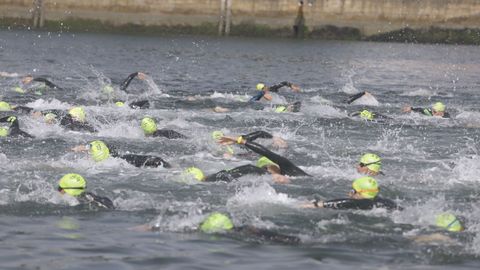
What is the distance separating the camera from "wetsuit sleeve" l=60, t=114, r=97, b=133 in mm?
23359

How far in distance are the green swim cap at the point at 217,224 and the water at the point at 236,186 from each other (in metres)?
0.18

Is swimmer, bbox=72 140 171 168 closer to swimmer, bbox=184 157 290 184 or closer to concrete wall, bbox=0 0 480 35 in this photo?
swimmer, bbox=184 157 290 184

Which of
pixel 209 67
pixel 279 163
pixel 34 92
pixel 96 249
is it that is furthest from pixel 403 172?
pixel 209 67

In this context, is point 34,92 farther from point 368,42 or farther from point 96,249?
point 368,42

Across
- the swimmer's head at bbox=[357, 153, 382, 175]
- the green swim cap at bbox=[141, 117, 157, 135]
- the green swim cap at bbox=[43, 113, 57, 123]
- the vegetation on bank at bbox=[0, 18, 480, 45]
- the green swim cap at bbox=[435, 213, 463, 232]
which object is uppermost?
the green swim cap at bbox=[435, 213, 463, 232]

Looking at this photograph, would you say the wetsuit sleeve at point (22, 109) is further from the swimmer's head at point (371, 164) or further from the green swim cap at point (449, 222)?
the green swim cap at point (449, 222)

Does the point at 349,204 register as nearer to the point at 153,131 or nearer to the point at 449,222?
the point at 449,222

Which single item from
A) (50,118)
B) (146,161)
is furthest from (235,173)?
(50,118)

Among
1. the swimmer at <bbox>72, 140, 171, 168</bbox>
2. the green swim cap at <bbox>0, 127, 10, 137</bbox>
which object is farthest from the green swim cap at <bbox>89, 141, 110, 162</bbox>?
the green swim cap at <bbox>0, 127, 10, 137</bbox>

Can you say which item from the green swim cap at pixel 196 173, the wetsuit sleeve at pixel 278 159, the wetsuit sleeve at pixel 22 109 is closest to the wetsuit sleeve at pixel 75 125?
the wetsuit sleeve at pixel 22 109

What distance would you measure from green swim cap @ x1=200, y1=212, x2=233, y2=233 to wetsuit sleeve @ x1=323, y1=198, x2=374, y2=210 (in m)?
2.05

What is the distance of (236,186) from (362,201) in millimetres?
2679

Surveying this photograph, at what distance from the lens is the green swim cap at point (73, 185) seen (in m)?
15.3

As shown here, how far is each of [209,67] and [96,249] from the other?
36383mm
